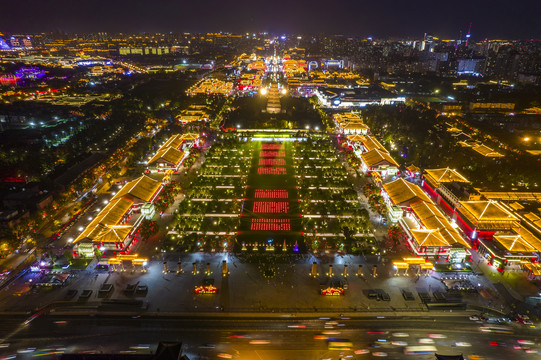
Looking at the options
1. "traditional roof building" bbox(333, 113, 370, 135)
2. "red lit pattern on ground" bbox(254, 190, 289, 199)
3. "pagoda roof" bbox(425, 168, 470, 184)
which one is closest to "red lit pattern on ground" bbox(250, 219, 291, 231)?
"red lit pattern on ground" bbox(254, 190, 289, 199)

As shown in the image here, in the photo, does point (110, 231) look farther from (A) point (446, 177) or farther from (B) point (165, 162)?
(A) point (446, 177)

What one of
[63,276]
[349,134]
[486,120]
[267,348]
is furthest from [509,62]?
[63,276]

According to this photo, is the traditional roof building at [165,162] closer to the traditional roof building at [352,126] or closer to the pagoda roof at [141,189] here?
the pagoda roof at [141,189]

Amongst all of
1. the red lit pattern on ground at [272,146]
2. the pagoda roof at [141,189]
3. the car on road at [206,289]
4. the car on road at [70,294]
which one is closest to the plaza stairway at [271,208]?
the red lit pattern on ground at [272,146]

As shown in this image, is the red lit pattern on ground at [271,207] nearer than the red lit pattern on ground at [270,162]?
Yes

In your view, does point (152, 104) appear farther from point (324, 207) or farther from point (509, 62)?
point (509, 62)

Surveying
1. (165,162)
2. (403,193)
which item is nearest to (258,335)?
(403,193)
